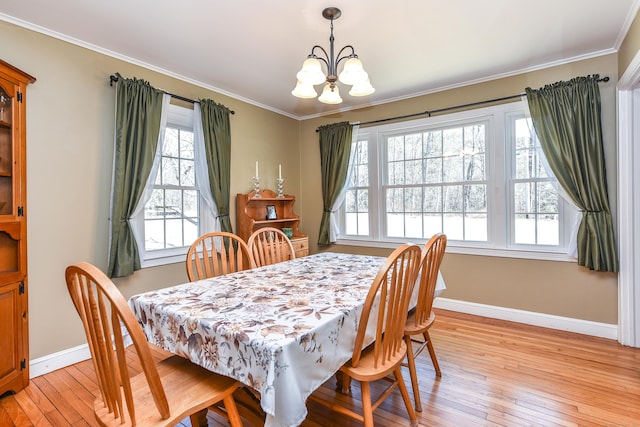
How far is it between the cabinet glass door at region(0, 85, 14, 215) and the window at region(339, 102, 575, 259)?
10.5ft

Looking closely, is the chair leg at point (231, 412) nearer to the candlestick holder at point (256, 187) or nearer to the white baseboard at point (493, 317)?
the white baseboard at point (493, 317)

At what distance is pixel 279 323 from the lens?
1228 millimetres

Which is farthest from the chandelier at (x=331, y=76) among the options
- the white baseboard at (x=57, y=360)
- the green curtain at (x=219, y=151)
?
the white baseboard at (x=57, y=360)

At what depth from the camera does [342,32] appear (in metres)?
2.39

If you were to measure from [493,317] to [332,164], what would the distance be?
2.55 meters

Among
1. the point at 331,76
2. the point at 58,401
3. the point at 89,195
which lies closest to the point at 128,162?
the point at 89,195

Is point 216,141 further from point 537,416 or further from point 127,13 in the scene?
point 537,416

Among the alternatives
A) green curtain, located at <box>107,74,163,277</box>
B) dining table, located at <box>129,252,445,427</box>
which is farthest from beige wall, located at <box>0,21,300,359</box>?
dining table, located at <box>129,252,445,427</box>

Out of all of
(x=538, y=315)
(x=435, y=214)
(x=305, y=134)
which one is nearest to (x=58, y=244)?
(x=305, y=134)

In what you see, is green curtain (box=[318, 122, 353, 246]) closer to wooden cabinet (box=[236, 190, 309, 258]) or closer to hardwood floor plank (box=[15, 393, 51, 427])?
wooden cabinet (box=[236, 190, 309, 258])

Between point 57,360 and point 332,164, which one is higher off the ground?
point 332,164

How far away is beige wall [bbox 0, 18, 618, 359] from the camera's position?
2299 mm

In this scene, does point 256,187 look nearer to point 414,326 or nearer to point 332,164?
point 332,164

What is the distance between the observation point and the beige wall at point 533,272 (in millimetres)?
2748
